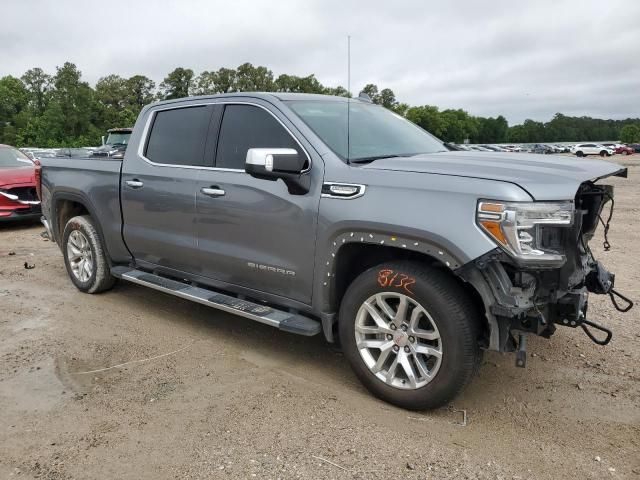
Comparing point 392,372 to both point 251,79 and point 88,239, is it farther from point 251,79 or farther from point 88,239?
point 251,79

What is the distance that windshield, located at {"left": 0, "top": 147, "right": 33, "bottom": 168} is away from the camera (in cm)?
1095

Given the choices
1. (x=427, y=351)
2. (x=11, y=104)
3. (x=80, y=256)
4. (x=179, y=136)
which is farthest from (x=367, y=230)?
(x=11, y=104)

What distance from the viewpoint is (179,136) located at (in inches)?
187

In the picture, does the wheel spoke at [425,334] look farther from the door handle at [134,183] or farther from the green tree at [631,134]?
the green tree at [631,134]

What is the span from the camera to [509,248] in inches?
114

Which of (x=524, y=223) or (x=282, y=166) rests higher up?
(x=282, y=166)

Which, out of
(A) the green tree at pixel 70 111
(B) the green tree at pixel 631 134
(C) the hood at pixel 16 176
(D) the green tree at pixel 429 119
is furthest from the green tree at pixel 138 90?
(B) the green tree at pixel 631 134

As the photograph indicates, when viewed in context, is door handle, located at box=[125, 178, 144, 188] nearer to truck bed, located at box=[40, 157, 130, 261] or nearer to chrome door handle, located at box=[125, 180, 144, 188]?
chrome door handle, located at box=[125, 180, 144, 188]

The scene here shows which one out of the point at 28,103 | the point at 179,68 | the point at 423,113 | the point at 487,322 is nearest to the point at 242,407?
the point at 487,322

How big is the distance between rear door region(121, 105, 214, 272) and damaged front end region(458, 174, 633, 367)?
243 centimetres

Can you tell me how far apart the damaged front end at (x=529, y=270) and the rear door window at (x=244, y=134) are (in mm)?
1639

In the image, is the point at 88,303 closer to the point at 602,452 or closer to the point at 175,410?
the point at 175,410

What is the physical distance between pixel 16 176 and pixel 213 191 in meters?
7.46

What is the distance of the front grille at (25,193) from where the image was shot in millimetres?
9988
